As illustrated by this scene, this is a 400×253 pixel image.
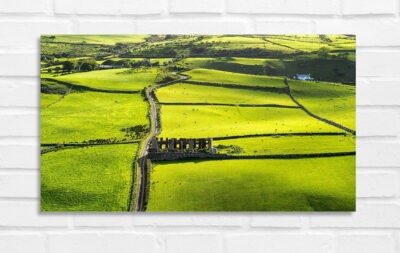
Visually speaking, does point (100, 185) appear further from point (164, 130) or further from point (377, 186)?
point (377, 186)

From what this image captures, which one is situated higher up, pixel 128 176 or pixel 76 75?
pixel 76 75
